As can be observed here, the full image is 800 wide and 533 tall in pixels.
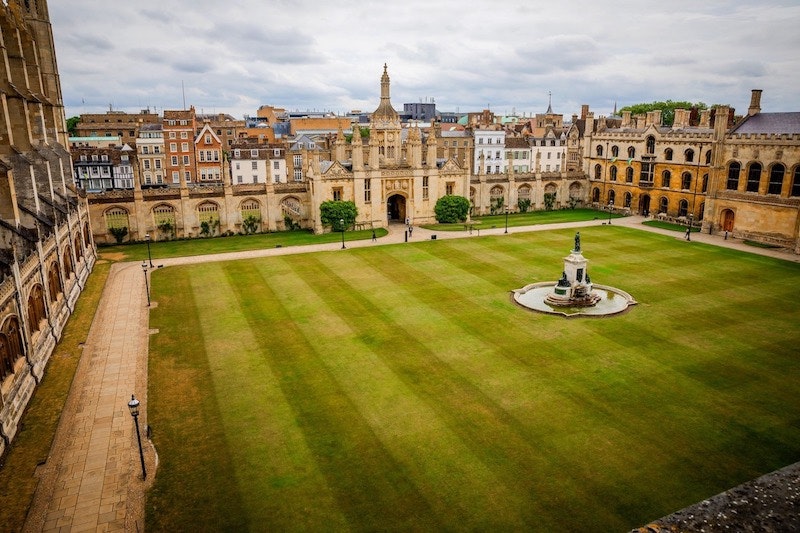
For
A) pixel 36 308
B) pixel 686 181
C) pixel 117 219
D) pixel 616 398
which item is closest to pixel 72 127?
pixel 117 219

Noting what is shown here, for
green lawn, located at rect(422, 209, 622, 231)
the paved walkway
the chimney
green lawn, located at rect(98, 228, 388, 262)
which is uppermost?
the chimney

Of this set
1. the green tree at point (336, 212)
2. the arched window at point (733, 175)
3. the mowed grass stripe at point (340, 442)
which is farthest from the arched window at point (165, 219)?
the arched window at point (733, 175)

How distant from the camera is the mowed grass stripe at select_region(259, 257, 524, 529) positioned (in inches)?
592

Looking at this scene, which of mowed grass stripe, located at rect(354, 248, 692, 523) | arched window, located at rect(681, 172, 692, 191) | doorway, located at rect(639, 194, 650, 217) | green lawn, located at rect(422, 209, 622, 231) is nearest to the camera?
mowed grass stripe, located at rect(354, 248, 692, 523)

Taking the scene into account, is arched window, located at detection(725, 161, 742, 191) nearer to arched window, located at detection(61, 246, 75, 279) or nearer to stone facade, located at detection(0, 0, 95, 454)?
stone facade, located at detection(0, 0, 95, 454)

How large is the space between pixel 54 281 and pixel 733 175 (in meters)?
57.3

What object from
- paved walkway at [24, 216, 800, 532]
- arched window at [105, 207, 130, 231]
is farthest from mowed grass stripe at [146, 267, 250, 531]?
arched window at [105, 207, 130, 231]

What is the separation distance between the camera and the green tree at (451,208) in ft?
196

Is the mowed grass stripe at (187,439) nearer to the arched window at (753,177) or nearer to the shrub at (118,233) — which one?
the shrub at (118,233)

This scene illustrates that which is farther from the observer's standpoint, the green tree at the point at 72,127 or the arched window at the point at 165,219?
the green tree at the point at 72,127

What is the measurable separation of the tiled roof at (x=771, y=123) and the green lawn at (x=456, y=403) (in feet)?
64.3

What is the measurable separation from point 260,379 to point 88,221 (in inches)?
1242

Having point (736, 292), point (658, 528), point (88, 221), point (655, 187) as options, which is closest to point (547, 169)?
point (655, 187)

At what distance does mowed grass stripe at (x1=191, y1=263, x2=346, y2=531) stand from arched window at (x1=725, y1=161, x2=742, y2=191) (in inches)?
1895
